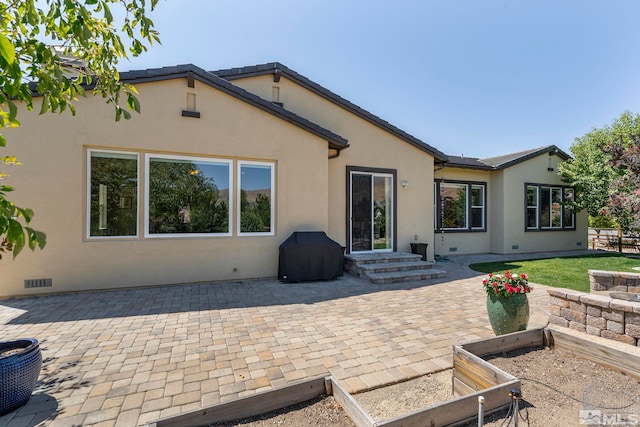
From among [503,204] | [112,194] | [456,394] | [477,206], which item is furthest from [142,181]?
[503,204]

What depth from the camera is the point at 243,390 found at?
2861 millimetres

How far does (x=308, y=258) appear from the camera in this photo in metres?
7.50

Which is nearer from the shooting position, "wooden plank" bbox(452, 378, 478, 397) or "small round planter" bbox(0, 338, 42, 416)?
"small round planter" bbox(0, 338, 42, 416)

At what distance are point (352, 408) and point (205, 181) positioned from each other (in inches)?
255

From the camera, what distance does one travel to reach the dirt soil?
2.29 m

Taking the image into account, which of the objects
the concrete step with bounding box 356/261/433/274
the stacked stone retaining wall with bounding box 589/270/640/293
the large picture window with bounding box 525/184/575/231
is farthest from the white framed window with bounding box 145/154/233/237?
the large picture window with bounding box 525/184/575/231

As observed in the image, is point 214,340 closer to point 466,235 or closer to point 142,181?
point 142,181

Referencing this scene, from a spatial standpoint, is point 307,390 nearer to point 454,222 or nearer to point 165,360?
point 165,360

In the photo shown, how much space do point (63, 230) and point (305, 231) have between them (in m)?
5.41

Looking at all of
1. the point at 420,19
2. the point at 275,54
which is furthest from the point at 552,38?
the point at 275,54

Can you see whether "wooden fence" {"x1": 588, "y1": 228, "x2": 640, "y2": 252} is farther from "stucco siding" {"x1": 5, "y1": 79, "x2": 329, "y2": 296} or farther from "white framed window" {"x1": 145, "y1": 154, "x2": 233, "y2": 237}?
"white framed window" {"x1": 145, "y1": 154, "x2": 233, "y2": 237}

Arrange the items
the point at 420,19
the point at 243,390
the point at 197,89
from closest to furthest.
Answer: the point at 243,390 → the point at 197,89 → the point at 420,19

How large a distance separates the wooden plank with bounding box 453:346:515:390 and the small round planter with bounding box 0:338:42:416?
3.97 m

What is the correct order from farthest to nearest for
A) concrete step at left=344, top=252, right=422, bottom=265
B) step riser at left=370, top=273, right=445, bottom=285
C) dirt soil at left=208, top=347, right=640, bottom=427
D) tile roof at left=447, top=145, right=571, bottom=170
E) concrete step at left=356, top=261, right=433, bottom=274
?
tile roof at left=447, top=145, right=571, bottom=170, concrete step at left=344, top=252, right=422, bottom=265, concrete step at left=356, top=261, right=433, bottom=274, step riser at left=370, top=273, right=445, bottom=285, dirt soil at left=208, top=347, right=640, bottom=427
